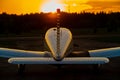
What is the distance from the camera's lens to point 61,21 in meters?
92.4

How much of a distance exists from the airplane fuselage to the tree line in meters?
58.2

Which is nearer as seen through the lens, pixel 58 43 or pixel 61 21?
pixel 58 43

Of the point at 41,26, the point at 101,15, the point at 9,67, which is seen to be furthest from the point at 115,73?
the point at 101,15

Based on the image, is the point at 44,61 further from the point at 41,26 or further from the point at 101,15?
the point at 101,15

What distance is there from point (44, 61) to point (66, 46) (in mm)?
1764

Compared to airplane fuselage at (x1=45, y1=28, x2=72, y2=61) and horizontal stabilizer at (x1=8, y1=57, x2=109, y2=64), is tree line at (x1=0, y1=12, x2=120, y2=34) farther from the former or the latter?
horizontal stabilizer at (x1=8, y1=57, x2=109, y2=64)

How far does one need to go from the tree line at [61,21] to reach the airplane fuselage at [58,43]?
5821cm

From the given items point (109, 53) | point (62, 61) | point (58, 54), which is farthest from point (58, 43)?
point (109, 53)

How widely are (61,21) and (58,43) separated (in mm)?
76822

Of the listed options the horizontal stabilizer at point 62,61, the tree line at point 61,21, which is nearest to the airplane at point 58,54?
the horizontal stabilizer at point 62,61

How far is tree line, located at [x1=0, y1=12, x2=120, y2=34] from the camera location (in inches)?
3267

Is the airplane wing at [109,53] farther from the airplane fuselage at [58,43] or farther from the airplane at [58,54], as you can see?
the airplane fuselage at [58,43]

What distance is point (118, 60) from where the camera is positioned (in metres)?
23.1

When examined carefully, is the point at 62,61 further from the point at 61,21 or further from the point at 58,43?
the point at 61,21
